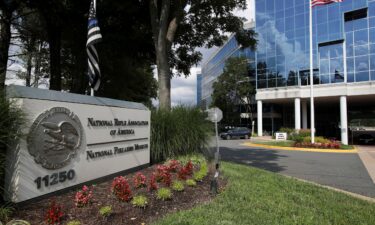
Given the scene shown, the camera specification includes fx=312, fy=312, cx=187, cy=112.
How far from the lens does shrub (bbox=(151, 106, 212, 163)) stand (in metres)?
8.88

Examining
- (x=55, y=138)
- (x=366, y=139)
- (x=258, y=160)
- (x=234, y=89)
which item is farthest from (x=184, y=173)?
(x=234, y=89)

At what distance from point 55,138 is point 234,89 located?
4939cm

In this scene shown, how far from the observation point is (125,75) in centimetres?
1995

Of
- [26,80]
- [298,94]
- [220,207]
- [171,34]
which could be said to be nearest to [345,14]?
[298,94]

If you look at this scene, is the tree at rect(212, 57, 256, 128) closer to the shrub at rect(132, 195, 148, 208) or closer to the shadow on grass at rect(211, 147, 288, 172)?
the shadow on grass at rect(211, 147, 288, 172)

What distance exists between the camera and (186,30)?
14508mm

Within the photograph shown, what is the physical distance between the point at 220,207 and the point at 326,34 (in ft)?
120

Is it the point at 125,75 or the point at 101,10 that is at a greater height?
the point at 101,10

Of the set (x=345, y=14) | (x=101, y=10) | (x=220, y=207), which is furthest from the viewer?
(x=345, y=14)

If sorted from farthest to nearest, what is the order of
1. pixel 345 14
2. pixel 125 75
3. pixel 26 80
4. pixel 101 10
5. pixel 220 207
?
pixel 345 14, pixel 26 80, pixel 125 75, pixel 101 10, pixel 220 207

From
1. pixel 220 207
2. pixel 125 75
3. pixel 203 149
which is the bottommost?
pixel 220 207

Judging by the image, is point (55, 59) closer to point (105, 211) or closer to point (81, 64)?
point (81, 64)

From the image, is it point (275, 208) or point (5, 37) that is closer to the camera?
point (275, 208)

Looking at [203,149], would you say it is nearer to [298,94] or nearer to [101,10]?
[101,10]
